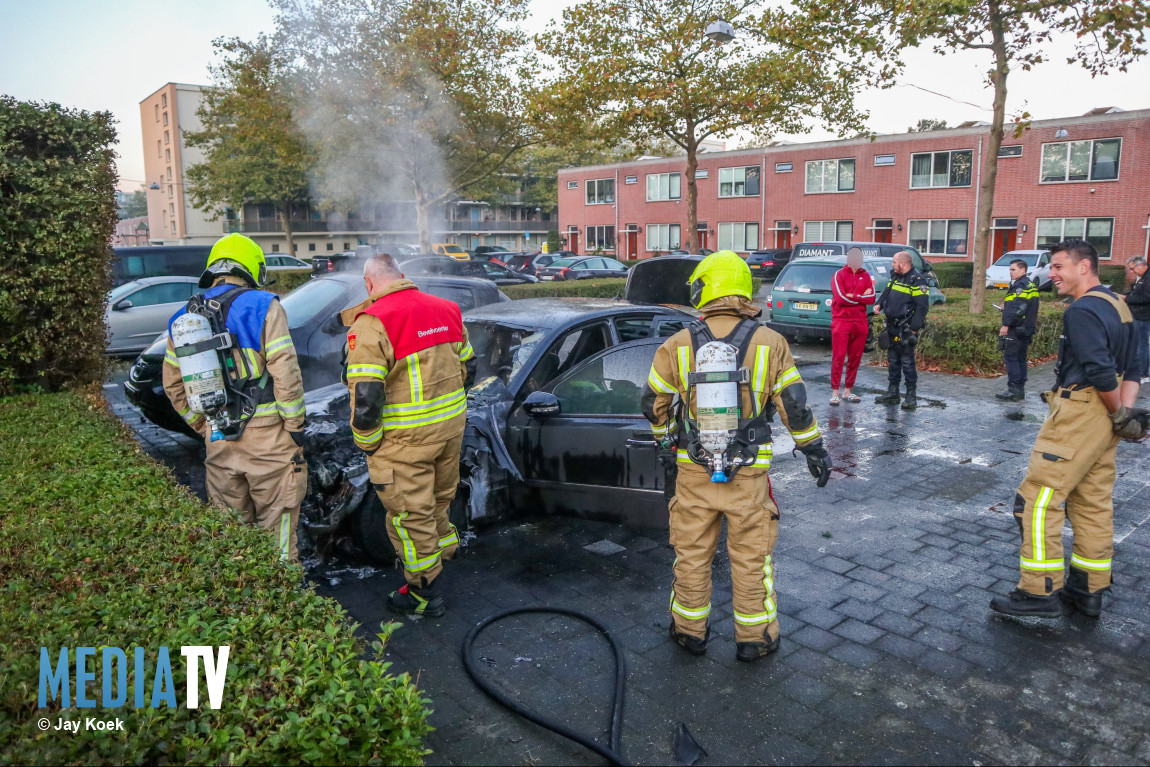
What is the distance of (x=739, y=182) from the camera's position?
40531 mm

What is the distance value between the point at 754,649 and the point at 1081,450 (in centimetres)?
193

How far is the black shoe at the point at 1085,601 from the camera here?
13.5 feet

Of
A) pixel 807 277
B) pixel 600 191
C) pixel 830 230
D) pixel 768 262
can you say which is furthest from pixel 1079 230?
pixel 600 191

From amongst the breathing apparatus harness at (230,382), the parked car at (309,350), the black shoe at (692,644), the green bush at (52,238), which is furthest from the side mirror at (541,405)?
the green bush at (52,238)

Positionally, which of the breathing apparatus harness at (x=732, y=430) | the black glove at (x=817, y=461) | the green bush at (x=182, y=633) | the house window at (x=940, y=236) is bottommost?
the green bush at (x=182, y=633)

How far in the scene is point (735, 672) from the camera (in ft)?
12.0

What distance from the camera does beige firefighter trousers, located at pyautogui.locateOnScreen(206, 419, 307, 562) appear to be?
433cm

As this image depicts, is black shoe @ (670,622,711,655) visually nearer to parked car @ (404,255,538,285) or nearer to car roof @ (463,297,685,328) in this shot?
car roof @ (463,297,685,328)

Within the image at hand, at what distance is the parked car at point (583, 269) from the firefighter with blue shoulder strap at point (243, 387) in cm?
2367

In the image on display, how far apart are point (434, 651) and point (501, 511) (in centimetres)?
146

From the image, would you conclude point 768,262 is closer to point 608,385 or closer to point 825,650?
point 608,385

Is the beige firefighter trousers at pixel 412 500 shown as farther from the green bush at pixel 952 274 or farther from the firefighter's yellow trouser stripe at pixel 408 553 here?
the green bush at pixel 952 274

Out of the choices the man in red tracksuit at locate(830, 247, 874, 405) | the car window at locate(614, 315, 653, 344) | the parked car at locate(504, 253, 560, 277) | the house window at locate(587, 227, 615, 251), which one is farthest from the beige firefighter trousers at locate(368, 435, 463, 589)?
the house window at locate(587, 227, 615, 251)

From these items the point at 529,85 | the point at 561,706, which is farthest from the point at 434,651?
the point at 529,85
